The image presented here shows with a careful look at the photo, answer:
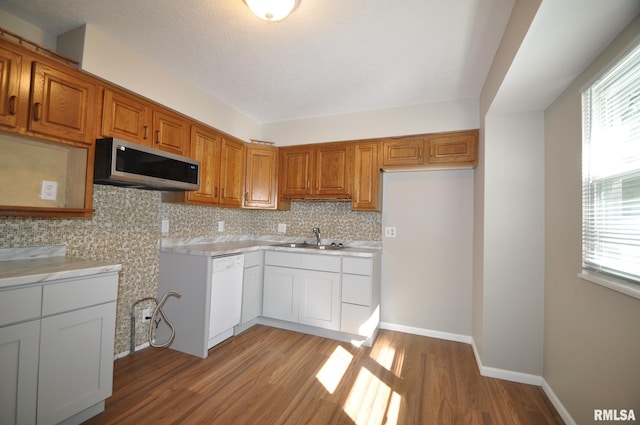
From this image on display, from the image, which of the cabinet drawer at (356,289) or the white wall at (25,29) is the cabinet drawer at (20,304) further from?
the cabinet drawer at (356,289)

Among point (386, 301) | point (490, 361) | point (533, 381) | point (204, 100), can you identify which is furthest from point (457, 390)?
point (204, 100)

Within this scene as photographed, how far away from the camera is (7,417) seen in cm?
123

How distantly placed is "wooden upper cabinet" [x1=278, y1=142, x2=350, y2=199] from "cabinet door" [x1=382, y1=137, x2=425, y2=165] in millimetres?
447

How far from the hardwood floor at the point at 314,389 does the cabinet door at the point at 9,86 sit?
1.80m

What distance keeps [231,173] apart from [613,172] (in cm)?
306

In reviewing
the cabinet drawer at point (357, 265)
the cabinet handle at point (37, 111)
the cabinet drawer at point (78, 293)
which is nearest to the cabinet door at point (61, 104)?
the cabinet handle at point (37, 111)

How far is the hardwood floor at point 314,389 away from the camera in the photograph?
65.4 inches

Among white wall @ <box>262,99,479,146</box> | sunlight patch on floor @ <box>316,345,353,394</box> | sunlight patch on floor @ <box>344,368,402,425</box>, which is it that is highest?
white wall @ <box>262,99,479,146</box>

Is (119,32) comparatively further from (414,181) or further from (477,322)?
(477,322)

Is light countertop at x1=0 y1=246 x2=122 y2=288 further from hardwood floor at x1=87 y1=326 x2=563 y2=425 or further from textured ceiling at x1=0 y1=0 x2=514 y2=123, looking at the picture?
textured ceiling at x1=0 y1=0 x2=514 y2=123

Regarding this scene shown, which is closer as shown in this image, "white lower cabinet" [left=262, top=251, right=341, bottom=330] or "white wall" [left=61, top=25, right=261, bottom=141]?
"white wall" [left=61, top=25, right=261, bottom=141]

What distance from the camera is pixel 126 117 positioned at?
204 centimetres

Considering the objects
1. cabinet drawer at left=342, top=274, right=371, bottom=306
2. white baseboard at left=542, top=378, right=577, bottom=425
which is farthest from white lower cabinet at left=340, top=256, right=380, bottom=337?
white baseboard at left=542, top=378, right=577, bottom=425

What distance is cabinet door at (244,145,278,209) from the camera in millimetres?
3283
